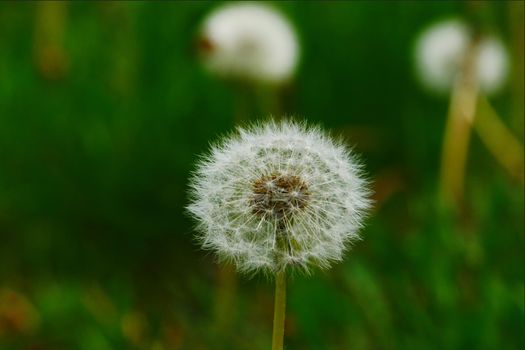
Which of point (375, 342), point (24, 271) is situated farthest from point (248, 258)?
point (24, 271)

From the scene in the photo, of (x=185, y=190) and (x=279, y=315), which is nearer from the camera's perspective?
(x=279, y=315)

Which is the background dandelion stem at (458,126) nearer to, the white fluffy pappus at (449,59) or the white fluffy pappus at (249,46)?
the white fluffy pappus at (449,59)

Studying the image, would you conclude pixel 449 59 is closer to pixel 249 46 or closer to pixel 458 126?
pixel 458 126

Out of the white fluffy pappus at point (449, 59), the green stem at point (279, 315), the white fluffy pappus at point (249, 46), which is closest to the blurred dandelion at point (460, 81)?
the white fluffy pappus at point (449, 59)

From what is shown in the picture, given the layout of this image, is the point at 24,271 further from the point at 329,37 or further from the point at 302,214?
the point at 302,214

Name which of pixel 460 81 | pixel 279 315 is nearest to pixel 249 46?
pixel 460 81

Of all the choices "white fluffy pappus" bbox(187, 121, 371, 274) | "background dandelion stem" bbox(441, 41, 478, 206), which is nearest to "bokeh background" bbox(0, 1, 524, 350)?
"background dandelion stem" bbox(441, 41, 478, 206)
